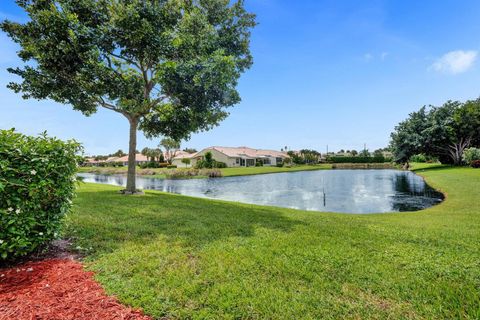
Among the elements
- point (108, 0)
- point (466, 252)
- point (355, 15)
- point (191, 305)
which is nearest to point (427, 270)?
point (466, 252)

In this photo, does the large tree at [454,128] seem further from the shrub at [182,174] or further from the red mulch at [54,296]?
the red mulch at [54,296]

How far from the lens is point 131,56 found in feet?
39.4

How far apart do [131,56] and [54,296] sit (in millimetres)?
11627

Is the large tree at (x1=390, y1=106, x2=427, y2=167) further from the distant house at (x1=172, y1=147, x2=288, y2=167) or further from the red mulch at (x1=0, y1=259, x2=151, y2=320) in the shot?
the red mulch at (x1=0, y1=259, x2=151, y2=320)

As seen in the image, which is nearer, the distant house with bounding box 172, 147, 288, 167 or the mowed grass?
the mowed grass

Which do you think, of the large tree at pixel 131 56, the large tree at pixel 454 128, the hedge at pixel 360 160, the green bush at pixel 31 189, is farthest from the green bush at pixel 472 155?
the green bush at pixel 31 189

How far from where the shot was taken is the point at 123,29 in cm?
1056

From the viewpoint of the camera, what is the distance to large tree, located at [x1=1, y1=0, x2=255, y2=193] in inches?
403

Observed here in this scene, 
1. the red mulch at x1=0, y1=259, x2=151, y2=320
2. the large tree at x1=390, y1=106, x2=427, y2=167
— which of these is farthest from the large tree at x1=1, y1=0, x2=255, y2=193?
the large tree at x1=390, y1=106, x2=427, y2=167

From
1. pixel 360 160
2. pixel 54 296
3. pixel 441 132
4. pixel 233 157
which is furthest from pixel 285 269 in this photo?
pixel 360 160

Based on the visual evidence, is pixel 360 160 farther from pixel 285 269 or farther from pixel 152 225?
pixel 285 269

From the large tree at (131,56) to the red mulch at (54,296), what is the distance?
332 inches

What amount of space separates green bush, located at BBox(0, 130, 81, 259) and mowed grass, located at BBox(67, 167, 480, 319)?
3.12 ft

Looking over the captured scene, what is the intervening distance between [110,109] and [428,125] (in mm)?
42216
